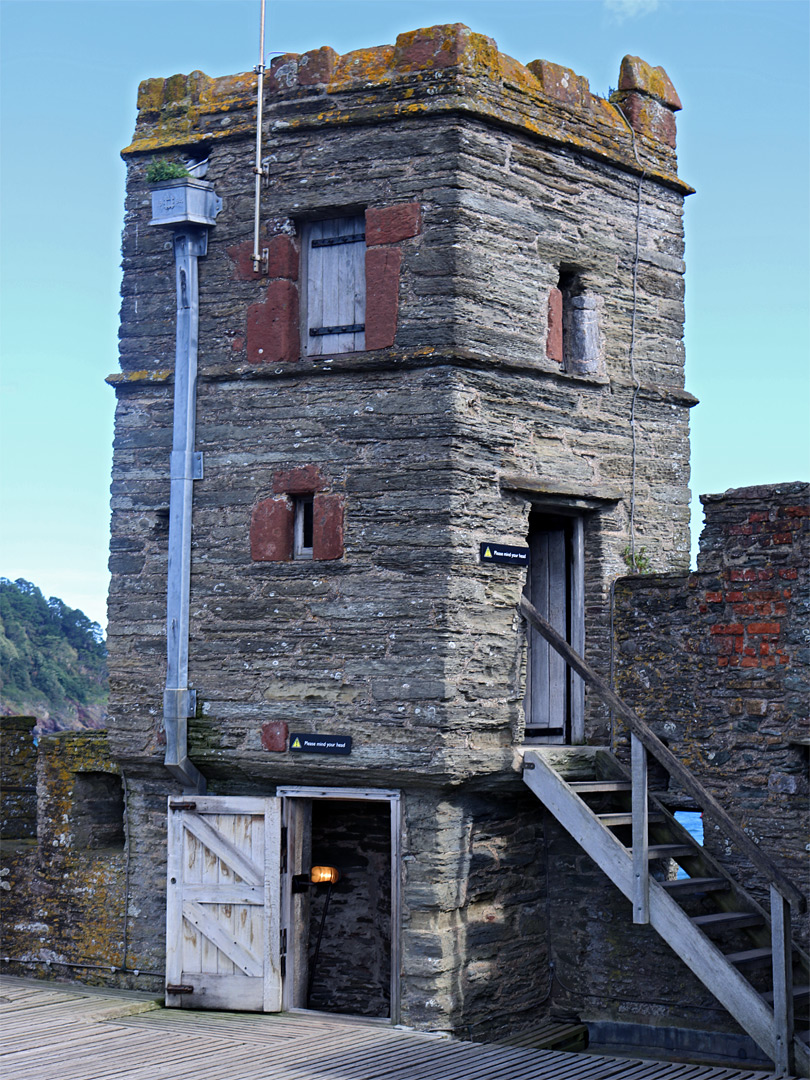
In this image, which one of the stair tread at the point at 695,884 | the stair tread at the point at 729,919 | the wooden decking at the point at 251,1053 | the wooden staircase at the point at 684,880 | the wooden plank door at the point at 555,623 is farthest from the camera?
the wooden plank door at the point at 555,623

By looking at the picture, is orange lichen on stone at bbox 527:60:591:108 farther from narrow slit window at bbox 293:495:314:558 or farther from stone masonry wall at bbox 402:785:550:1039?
stone masonry wall at bbox 402:785:550:1039

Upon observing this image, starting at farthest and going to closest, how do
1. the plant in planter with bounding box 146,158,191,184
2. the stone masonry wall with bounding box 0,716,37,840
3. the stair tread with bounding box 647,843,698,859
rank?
the stone masonry wall with bounding box 0,716,37,840 → the plant in planter with bounding box 146,158,191,184 → the stair tread with bounding box 647,843,698,859

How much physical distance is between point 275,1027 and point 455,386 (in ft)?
14.9

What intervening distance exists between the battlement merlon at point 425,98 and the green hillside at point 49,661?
2004 cm

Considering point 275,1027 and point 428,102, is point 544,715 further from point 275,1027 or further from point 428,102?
point 428,102

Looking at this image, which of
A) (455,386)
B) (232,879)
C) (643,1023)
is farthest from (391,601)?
(643,1023)

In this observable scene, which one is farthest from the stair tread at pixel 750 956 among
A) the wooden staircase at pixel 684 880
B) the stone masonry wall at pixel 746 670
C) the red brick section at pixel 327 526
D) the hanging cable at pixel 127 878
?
the hanging cable at pixel 127 878

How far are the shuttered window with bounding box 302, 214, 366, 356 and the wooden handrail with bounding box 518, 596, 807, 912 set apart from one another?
2.35 meters

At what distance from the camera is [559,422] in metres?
10.6

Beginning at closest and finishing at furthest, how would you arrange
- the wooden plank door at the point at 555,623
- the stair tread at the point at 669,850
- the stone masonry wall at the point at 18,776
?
the stair tread at the point at 669,850
the wooden plank door at the point at 555,623
the stone masonry wall at the point at 18,776

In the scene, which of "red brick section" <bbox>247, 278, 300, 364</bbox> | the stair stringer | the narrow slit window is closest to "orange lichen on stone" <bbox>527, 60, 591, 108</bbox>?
"red brick section" <bbox>247, 278, 300, 364</bbox>

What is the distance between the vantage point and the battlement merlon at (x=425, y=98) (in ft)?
32.8

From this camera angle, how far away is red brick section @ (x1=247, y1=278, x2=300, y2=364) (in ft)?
34.0

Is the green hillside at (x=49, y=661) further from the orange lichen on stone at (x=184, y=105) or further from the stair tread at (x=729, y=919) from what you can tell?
the stair tread at (x=729, y=919)
